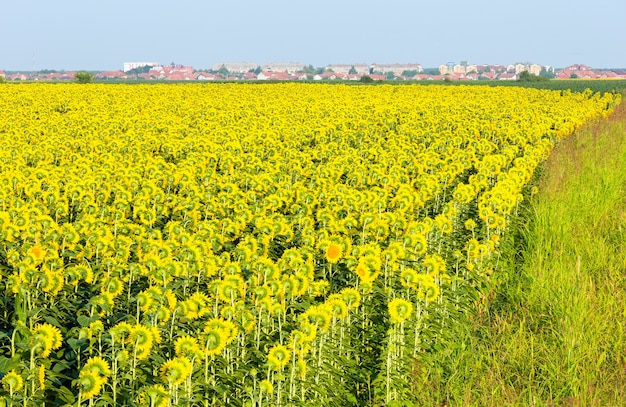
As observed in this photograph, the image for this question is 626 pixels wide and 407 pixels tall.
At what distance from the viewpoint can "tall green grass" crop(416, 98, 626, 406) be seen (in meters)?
4.87

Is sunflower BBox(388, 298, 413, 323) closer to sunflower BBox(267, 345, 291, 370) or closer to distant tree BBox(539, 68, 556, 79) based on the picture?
sunflower BBox(267, 345, 291, 370)

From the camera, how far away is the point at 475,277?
21.4ft

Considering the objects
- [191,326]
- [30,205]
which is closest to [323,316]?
[191,326]

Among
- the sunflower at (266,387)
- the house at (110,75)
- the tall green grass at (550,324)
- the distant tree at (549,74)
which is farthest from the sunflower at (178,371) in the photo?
the distant tree at (549,74)

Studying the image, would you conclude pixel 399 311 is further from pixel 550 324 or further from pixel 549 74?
pixel 549 74

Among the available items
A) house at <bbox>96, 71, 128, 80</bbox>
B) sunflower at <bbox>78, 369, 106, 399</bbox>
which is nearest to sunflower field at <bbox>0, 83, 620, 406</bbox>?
sunflower at <bbox>78, 369, 106, 399</bbox>

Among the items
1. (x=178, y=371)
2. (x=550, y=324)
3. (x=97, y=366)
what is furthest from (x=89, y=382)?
(x=550, y=324)

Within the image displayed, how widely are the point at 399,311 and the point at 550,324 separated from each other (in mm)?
1852

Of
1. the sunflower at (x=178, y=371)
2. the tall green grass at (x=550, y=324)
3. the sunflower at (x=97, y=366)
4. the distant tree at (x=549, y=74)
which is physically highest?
the sunflower at (x=97, y=366)

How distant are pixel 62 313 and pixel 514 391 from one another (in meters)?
2.92

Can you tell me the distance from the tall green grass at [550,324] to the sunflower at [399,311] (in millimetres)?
609

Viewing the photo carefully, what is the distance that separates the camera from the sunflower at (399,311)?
14.5 ft

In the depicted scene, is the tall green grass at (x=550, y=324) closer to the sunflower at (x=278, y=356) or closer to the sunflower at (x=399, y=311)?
the sunflower at (x=399, y=311)

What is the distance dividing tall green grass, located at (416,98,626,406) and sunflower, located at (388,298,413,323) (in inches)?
24.0
